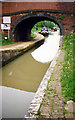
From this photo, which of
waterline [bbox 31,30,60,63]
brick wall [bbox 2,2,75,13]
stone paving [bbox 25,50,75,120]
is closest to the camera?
stone paving [bbox 25,50,75,120]

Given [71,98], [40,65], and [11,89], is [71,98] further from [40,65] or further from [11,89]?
[40,65]

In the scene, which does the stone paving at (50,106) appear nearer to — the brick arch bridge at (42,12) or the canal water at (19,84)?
the canal water at (19,84)

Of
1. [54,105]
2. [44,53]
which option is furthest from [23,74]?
[44,53]

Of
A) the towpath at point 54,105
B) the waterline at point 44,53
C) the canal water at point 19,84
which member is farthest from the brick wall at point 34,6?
the towpath at point 54,105

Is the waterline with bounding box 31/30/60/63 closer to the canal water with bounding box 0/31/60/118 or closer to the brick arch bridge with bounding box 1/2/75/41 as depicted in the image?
the canal water with bounding box 0/31/60/118

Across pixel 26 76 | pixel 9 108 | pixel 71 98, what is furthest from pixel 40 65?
pixel 71 98

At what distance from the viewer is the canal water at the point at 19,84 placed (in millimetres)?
3815

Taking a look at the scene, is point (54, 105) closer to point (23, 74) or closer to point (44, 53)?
point (23, 74)

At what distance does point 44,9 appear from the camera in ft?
38.8

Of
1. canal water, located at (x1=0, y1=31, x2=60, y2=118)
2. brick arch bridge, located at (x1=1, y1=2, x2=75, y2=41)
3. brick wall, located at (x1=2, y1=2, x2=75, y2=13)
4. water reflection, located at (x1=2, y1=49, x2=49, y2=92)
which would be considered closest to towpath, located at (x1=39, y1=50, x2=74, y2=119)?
canal water, located at (x1=0, y1=31, x2=60, y2=118)

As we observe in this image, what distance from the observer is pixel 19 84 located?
5.38 meters

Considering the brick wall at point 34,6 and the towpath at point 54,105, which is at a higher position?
the brick wall at point 34,6

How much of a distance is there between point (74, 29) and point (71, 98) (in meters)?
9.24

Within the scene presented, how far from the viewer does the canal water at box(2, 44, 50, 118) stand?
3.82m
